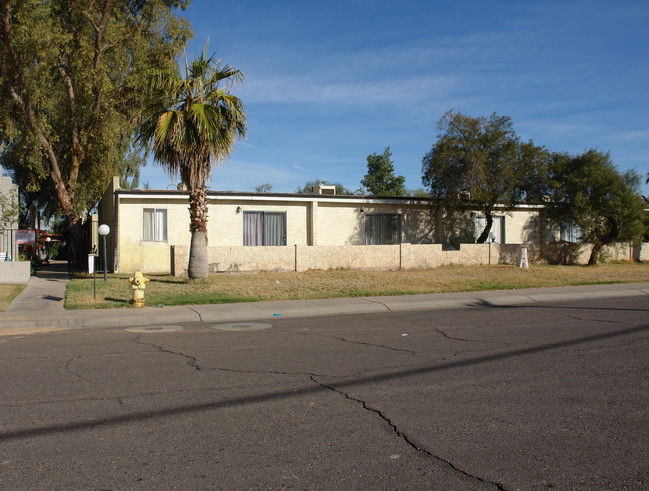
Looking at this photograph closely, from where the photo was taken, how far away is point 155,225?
2391 centimetres

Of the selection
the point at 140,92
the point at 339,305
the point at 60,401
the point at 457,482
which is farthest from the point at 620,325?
the point at 140,92

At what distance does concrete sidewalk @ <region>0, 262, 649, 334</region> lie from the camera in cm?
1211

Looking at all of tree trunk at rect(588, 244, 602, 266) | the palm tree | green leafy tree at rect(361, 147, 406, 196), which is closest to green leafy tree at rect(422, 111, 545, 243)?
tree trunk at rect(588, 244, 602, 266)

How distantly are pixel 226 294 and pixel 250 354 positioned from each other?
777 cm

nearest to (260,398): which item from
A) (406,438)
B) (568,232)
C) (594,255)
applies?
(406,438)

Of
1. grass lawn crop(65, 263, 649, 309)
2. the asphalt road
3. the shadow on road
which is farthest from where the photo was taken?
grass lawn crop(65, 263, 649, 309)

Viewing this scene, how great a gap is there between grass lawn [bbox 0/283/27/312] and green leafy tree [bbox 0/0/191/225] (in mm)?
6194

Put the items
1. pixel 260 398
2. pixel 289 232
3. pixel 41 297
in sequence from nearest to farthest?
pixel 260 398 < pixel 41 297 < pixel 289 232

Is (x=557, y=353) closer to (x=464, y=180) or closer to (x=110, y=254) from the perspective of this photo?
(x=464, y=180)

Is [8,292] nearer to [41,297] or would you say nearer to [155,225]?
[41,297]

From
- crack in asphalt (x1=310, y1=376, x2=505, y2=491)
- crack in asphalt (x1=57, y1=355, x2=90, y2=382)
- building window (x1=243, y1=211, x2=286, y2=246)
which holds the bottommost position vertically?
crack in asphalt (x1=310, y1=376, x2=505, y2=491)

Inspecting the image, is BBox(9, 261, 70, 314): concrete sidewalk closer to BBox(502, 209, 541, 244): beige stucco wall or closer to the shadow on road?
the shadow on road

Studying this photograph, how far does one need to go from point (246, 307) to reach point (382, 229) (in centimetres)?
1479

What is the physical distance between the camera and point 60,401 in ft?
19.3
